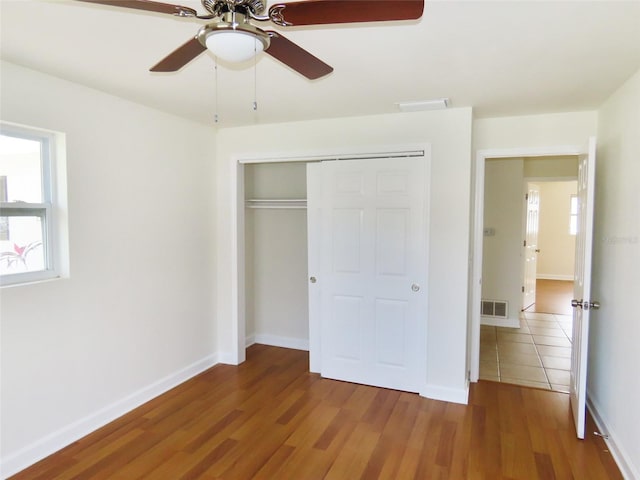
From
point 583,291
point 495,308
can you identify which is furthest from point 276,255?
point 495,308

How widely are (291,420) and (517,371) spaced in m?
2.38

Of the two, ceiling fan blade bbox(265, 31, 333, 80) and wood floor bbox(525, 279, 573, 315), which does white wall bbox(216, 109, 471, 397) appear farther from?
wood floor bbox(525, 279, 573, 315)

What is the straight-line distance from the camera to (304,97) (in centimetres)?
295

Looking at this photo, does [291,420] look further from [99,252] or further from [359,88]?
[359,88]

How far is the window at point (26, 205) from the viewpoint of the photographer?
241 centimetres

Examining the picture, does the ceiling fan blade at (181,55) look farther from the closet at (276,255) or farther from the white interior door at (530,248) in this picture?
the white interior door at (530,248)

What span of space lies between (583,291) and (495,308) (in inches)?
122

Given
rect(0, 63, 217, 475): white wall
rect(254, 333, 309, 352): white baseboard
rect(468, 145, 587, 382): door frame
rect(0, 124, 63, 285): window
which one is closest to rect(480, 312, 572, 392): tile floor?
rect(468, 145, 587, 382): door frame

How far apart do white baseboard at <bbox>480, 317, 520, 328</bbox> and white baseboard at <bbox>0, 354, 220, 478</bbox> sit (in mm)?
4043

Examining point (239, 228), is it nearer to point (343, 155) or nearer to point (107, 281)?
point (343, 155)

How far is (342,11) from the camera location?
1.29 metres

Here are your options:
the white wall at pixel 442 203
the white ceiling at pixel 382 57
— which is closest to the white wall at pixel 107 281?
the white ceiling at pixel 382 57

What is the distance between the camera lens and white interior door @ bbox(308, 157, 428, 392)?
341 centimetres

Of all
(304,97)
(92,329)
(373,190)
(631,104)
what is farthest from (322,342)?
(631,104)
